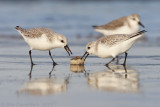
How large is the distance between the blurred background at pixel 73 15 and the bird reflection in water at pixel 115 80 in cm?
619

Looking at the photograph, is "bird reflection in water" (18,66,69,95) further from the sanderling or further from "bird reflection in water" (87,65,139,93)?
the sanderling

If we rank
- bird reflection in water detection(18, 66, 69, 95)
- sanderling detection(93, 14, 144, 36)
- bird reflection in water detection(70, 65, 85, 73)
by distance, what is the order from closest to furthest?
bird reflection in water detection(18, 66, 69, 95)
bird reflection in water detection(70, 65, 85, 73)
sanderling detection(93, 14, 144, 36)

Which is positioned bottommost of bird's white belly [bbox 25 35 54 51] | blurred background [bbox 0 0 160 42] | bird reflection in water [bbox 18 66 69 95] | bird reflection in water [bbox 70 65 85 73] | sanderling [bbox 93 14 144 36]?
bird reflection in water [bbox 18 66 69 95]

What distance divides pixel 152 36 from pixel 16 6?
566 inches

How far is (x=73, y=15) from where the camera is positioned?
2366 cm

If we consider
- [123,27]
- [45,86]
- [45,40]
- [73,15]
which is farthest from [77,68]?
[73,15]

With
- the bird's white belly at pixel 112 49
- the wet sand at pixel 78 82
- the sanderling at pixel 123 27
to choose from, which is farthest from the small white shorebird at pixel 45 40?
the sanderling at pixel 123 27

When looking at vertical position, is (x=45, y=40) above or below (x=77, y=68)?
above

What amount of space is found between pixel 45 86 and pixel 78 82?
71 centimetres

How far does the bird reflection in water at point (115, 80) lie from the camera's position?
24.7 feet

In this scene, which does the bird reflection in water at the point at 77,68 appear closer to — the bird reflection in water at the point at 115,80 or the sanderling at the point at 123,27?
the bird reflection in water at the point at 115,80

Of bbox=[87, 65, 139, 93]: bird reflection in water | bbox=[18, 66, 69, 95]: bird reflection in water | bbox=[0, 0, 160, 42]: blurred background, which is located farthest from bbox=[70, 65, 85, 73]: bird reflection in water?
bbox=[0, 0, 160, 42]: blurred background

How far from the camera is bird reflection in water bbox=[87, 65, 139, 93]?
752cm

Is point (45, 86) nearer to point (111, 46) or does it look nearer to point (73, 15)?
point (111, 46)
